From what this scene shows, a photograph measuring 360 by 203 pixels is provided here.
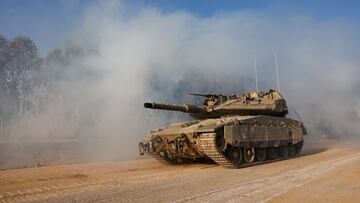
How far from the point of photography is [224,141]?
42.5 ft

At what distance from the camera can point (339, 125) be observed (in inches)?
1925

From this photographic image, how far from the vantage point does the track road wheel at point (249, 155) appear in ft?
46.8

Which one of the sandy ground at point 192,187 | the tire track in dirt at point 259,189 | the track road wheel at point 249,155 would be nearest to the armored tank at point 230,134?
the track road wheel at point 249,155

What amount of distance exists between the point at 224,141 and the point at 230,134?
31 centimetres

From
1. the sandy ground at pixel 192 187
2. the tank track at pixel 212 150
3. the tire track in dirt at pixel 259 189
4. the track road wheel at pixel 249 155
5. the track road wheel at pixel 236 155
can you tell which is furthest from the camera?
the track road wheel at pixel 249 155

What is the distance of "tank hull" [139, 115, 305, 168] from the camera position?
42.0 ft

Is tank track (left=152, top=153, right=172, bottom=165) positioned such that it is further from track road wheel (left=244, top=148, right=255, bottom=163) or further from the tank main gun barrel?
track road wheel (left=244, top=148, right=255, bottom=163)

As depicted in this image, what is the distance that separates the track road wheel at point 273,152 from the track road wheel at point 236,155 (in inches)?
94.6

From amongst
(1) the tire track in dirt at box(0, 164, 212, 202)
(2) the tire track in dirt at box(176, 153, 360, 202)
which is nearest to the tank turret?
(1) the tire track in dirt at box(0, 164, 212, 202)

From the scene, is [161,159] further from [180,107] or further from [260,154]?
[260,154]

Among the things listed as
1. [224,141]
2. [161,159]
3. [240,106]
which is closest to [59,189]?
[224,141]

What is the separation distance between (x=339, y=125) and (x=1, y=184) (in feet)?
150

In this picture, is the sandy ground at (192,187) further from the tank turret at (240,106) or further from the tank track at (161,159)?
the tank turret at (240,106)

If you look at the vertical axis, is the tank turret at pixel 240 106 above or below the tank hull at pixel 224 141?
above
